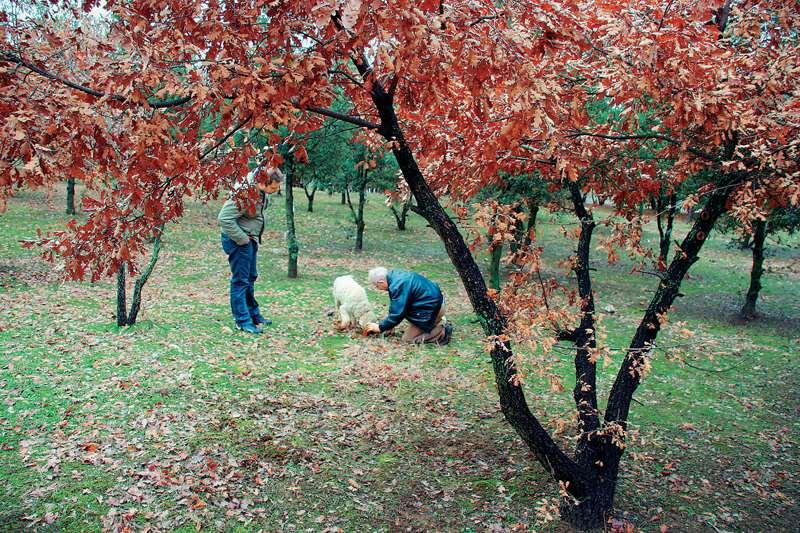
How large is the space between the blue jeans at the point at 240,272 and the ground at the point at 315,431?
0.36 metres

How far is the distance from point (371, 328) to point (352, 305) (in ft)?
1.66

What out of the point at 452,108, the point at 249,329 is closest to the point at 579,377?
the point at 452,108

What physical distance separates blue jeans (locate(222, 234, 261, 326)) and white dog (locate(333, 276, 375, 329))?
1.40m

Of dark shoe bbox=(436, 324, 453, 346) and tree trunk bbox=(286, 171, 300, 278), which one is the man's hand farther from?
tree trunk bbox=(286, 171, 300, 278)

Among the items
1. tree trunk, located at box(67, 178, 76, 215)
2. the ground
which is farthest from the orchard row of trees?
tree trunk, located at box(67, 178, 76, 215)

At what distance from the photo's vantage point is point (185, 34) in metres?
3.62

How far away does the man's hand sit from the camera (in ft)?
28.3

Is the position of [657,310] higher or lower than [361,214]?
lower

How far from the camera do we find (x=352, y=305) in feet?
29.1

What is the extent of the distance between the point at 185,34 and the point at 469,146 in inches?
94.8

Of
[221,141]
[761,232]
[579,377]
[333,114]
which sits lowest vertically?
[579,377]

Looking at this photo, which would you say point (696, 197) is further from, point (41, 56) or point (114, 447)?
point (114, 447)

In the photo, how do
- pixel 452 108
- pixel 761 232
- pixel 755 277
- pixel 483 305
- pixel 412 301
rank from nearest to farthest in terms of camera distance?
pixel 483 305 → pixel 452 108 → pixel 412 301 → pixel 761 232 → pixel 755 277

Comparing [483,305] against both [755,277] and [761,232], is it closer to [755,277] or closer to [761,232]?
[761,232]
